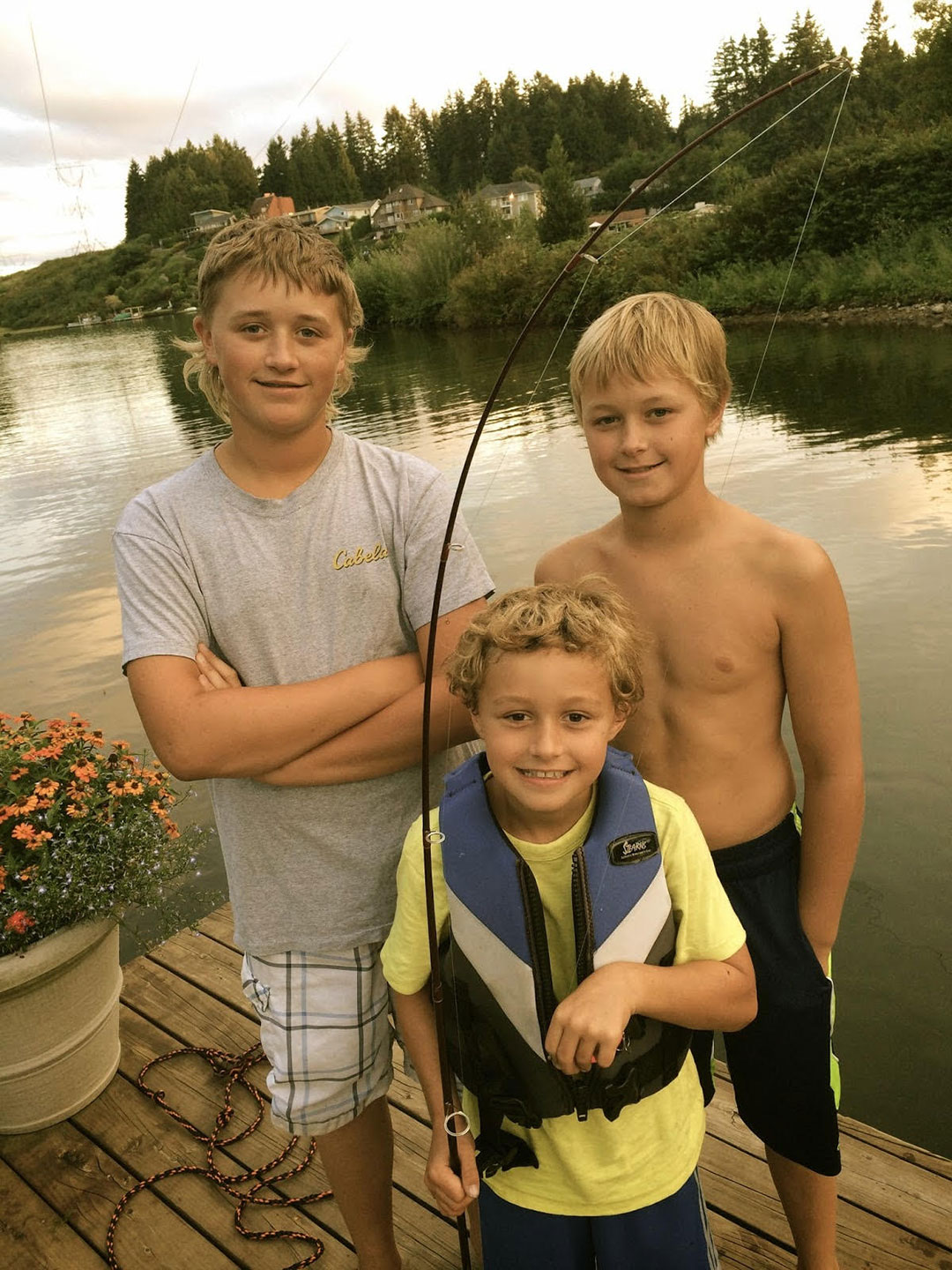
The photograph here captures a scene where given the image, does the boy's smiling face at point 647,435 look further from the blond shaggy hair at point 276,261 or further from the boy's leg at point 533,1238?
the boy's leg at point 533,1238

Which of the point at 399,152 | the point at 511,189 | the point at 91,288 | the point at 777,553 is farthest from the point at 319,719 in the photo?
the point at 399,152

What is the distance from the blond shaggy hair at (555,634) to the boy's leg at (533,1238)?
2.88ft

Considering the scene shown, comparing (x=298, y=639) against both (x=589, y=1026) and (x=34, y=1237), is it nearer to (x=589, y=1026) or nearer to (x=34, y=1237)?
(x=589, y=1026)

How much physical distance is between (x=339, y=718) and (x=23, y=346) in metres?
77.5

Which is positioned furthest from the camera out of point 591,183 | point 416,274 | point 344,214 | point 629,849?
point 591,183

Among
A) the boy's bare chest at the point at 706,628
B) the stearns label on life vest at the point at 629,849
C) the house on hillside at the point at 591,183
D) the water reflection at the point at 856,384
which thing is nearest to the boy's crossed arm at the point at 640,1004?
the stearns label on life vest at the point at 629,849

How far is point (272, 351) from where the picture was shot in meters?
1.67

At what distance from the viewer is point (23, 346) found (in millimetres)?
68188

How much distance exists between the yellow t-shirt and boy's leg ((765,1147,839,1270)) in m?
0.45

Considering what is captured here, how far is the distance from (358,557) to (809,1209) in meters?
1.63

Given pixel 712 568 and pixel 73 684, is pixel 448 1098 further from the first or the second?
pixel 73 684

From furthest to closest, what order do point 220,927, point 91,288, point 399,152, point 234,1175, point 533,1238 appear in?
point 399,152
point 91,288
point 220,927
point 234,1175
point 533,1238

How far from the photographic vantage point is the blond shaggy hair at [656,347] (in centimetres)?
174

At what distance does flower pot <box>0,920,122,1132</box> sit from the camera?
8.39 feet
